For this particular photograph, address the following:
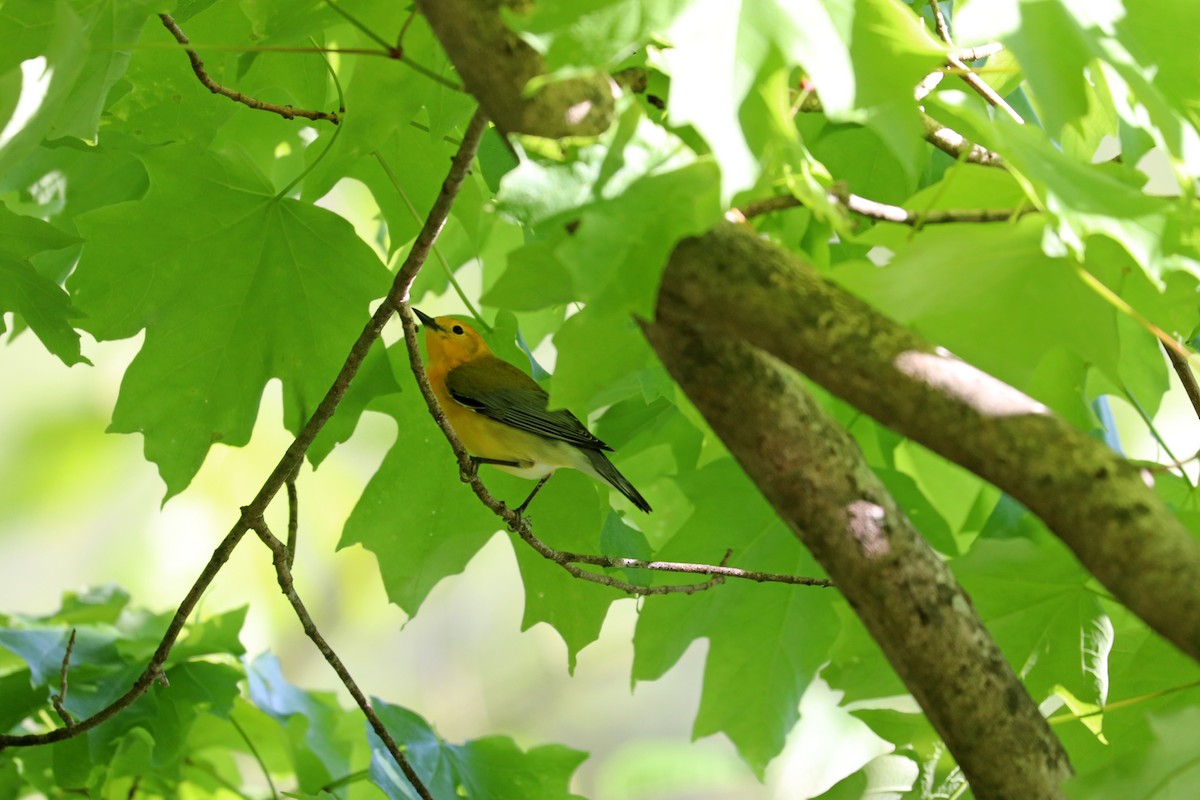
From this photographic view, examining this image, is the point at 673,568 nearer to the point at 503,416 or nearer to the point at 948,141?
the point at 948,141

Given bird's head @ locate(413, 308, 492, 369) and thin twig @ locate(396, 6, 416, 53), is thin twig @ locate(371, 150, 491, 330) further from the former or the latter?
bird's head @ locate(413, 308, 492, 369)

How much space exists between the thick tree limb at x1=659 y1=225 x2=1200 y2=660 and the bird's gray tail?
1.06 metres

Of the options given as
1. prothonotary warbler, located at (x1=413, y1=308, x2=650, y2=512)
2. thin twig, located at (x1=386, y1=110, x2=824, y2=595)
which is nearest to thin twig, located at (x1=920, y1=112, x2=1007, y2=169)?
thin twig, located at (x1=386, y1=110, x2=824, y2=595)

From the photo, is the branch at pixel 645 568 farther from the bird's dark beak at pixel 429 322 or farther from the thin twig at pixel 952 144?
the bird's dark beak at pixel 429 322

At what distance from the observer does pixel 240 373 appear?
152cm

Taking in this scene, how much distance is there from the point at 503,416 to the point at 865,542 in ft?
4.94

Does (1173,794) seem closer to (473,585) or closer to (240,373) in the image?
(240,373)

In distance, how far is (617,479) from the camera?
5.94 ft

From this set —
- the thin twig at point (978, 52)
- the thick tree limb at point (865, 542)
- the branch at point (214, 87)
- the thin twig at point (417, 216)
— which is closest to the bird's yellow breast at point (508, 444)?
the thin twig at point (417, 216)

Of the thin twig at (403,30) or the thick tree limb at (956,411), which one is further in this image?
the thin twig at (403,30)

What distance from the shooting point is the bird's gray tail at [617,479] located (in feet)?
5.92

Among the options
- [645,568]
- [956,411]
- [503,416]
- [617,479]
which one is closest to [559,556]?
[645,568]

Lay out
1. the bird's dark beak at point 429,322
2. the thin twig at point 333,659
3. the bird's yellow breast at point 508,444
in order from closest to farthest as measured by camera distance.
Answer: the thin twig at point 333,659 → the bird's yellow breast at point 508,444 → the bird's dark beak at point 429,322

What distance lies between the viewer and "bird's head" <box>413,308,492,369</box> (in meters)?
2.47
